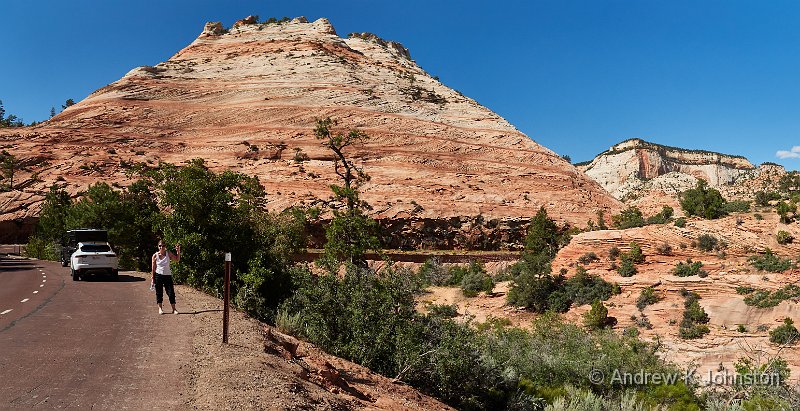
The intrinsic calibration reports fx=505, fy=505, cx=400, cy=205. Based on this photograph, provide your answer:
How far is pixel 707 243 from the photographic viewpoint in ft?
89.1

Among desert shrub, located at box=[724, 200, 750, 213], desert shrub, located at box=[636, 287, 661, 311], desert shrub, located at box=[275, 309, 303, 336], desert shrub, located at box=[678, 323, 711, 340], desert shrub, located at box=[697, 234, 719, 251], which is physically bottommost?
desert shrub, located at box=[678, 323, 711, 340]

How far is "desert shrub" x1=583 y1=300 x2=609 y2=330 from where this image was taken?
23266 millimetres

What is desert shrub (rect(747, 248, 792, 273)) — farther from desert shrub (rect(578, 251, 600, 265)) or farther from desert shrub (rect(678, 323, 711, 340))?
desert shrub (rect(578, 251, 600, 265))

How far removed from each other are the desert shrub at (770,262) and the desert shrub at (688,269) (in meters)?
2.40

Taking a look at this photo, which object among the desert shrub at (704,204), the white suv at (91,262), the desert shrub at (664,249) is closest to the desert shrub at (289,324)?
the white suv at (91,262)

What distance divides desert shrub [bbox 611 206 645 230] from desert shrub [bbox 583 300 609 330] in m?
11.1

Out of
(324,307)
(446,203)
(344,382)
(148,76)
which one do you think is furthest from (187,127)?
(344,382)

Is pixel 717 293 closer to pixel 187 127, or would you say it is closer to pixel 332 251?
pixel 332 251

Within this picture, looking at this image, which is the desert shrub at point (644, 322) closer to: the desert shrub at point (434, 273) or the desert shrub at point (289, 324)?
the desert shrub at point (434, 273)

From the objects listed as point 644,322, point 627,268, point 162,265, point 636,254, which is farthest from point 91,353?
point 636,254

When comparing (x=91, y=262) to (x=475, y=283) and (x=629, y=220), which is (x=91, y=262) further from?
(x=629, y=220)

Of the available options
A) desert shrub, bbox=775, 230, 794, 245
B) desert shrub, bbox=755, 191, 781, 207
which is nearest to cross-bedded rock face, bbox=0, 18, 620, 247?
desert shrub, bbox=755, 191, 781, 207

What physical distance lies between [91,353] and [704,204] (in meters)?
34.8

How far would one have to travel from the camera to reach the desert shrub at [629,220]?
33344 millimetres
